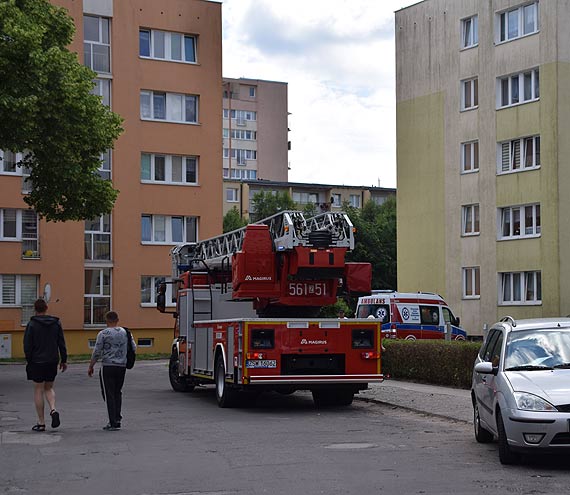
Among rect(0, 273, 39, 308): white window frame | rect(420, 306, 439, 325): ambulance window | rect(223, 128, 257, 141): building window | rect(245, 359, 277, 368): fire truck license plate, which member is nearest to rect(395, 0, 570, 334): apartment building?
rect(420, 306, 439, 325): ambulance window

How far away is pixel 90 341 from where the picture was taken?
1720 inches

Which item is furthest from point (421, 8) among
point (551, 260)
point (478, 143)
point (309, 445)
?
point (309, 445)

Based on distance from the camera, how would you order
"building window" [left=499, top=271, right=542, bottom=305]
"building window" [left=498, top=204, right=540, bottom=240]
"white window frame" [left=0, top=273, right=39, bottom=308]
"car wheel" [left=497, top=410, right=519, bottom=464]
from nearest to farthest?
1. "car wheel" [left=497, top=410, right=519, bottom=464]
2. "white window frame" [left=0, top=273, right=39, bottom=308]
3. "building window" [left=499, top=271, right=542, bottom=305]
4. "building window" [left=498, top=204, right=540, bottom=240]

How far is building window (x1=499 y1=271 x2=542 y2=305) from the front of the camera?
42469 mm

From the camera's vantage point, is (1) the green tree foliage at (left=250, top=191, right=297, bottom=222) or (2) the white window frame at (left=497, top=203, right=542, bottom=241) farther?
(1) the green tree foliage at (left=250, top=191, right=297, bottom=222)

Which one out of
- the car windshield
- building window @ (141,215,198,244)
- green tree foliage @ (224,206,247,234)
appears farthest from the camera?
green tree foliage @ (224,206,247,234)

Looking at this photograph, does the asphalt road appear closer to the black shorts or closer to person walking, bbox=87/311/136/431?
person walking, bbox=87/311/136/431

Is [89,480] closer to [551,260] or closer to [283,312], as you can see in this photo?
[283,312]

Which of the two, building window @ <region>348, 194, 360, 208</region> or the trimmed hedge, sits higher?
building window @ <region>348, 194, 360, 208</region>

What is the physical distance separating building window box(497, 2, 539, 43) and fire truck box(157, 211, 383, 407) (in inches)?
958

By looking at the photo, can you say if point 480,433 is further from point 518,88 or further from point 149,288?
point 149,288

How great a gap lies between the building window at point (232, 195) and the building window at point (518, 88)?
55884 mm

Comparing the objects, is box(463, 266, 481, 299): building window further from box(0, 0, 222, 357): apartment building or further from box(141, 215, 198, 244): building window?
box(141, 215, 198, 244): building window

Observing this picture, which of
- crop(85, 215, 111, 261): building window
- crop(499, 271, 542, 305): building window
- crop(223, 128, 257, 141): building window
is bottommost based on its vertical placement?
crop(499, 271, 542, 305): building window
